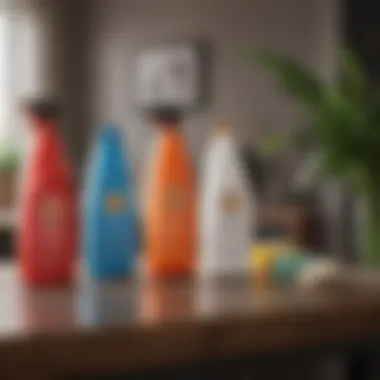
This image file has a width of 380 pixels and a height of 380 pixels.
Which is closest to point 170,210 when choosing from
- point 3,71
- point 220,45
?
point 220,45

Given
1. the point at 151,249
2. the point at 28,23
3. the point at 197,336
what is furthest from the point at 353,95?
the point at 28,23

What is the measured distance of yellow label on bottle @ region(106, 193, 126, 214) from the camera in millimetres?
Result: 1599

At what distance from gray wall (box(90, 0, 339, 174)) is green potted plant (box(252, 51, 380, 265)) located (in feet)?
7.32

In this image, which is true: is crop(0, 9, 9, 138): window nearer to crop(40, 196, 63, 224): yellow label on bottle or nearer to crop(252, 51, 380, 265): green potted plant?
crop(252, 51, 380, 265): green potted plant

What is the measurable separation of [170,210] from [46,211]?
20 cm

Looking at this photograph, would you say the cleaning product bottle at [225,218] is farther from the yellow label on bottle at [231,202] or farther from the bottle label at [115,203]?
the bottle label at [115,203]

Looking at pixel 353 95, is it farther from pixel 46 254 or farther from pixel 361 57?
pixel 361 57

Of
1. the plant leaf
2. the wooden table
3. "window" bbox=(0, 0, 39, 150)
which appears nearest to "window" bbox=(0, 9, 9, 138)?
"window" bbox=(0, 0, 39, 150)

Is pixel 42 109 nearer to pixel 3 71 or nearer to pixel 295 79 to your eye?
pixel 295 79

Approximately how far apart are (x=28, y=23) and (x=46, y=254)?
15.2 ft

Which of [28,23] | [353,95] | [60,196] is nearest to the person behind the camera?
[60,196]

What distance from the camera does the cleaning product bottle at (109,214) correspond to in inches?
63.0

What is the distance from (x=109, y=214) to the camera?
160 centimetres

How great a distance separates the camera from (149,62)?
5637 mm
